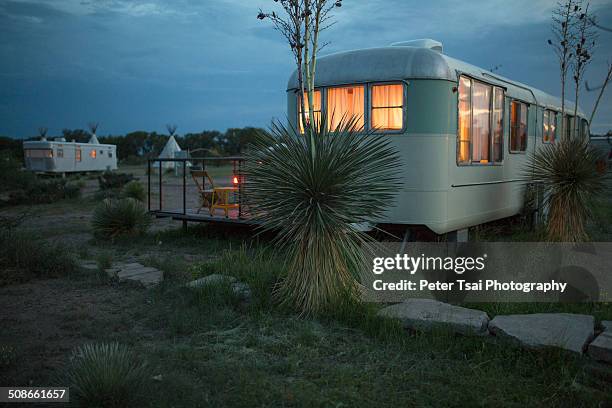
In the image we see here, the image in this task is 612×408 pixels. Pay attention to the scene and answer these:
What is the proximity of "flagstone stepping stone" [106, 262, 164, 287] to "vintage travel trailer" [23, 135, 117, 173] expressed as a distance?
83.3 feet

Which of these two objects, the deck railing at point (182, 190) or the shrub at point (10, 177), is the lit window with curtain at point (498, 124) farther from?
the shrub at point (10, 177)

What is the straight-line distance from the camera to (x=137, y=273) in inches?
257

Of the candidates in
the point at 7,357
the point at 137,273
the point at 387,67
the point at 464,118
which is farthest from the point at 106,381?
the point at 464,118

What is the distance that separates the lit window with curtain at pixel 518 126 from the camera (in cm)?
913

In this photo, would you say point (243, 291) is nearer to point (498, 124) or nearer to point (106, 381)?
point (106, 381)

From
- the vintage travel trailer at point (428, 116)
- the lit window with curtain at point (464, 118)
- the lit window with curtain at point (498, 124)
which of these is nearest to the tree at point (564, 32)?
the lit window with curtain at point (498, 124)

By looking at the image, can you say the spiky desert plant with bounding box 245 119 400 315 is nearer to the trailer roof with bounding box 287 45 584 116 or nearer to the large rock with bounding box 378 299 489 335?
the large rock with bounding box 378 299 489 335

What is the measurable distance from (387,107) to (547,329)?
3753 millimetres

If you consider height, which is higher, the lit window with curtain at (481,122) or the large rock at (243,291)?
the lit window with curtain at (481,122)

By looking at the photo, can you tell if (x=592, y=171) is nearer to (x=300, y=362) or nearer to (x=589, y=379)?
(x=589, y=379)

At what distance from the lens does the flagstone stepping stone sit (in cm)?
618

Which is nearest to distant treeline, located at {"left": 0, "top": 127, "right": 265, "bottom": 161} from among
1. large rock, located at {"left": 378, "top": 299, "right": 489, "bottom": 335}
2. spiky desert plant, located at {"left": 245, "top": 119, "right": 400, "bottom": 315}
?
spiky desert plant, located at {"left": 245, "top": 119, "right": 400, "bottom": 315}

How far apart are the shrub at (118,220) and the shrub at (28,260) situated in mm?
2842

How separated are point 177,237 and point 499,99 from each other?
6017mm
